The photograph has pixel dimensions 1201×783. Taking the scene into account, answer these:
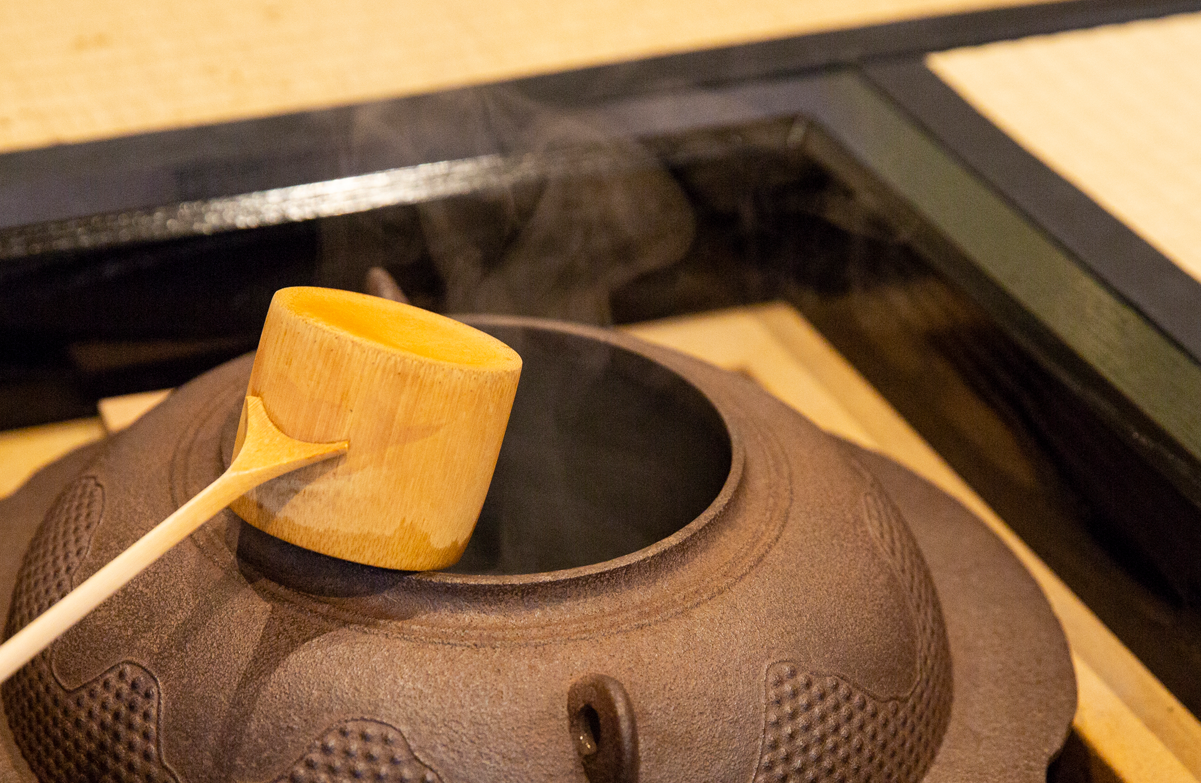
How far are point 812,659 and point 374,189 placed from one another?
1.15 meters

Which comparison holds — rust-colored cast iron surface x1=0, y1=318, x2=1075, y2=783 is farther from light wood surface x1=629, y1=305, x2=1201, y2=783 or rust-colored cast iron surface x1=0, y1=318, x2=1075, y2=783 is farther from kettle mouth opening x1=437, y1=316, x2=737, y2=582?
light wood surface x1=629, y1=305, x2=1201, y2=783

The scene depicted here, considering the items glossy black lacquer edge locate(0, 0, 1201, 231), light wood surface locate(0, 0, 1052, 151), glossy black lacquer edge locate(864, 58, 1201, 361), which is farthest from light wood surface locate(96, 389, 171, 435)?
glossy black lacquer edge locate(864, 58, 1201, 361)

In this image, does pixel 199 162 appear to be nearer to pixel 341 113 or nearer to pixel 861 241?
pixel 341 113

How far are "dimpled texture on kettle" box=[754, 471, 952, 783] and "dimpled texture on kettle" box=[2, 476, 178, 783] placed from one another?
1.77ft

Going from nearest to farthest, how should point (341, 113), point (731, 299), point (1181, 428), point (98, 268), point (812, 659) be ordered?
point (812, 659)
point (1181, 428)
point (98, 268)
point (341, 113)
point (731, 299)

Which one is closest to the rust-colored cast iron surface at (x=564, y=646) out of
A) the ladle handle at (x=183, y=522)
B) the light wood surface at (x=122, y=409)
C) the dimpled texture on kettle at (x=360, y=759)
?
the dimpled texture on kettle at (x=360, y=759)

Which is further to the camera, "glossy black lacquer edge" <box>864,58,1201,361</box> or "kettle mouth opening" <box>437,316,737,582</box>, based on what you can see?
"glossy black lacquer edge" <box>864,58,1201,361</box>

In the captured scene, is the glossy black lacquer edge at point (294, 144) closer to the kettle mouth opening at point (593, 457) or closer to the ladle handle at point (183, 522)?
the kettle mouth opening at point (593, 457)

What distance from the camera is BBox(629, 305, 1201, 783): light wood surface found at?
4.57 feet

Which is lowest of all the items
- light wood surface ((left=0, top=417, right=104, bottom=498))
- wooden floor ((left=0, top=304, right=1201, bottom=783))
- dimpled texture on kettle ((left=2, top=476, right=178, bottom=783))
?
light wood surface ((left=0, top=417, right=104, bottom=498))

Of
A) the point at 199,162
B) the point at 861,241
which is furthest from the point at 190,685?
the point at 861,241

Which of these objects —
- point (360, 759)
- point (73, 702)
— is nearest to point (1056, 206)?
point (360, 759)

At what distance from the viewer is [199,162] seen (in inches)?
73.4

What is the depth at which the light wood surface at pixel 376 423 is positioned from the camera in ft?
2.94
